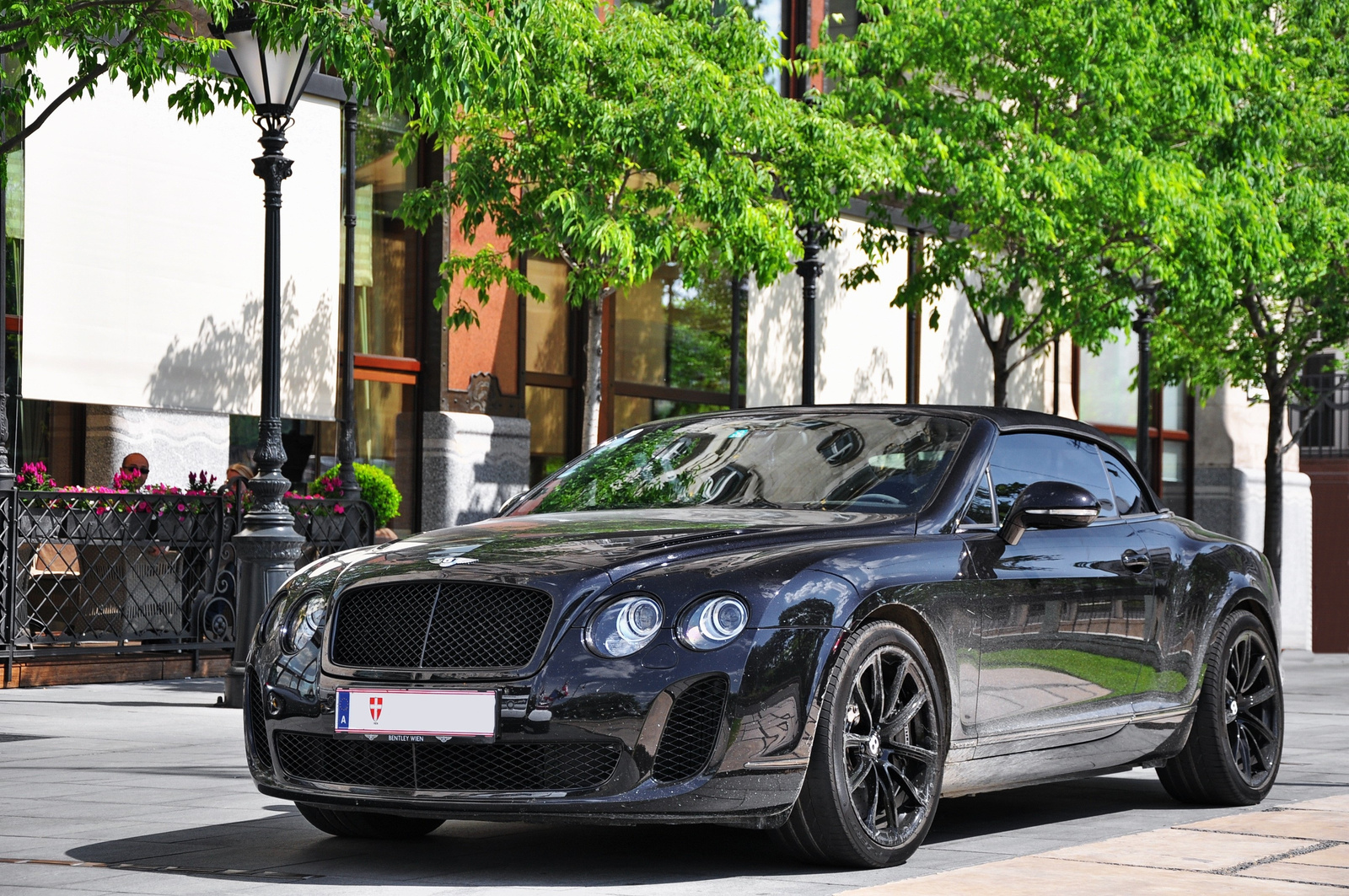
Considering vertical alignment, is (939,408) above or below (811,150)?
below

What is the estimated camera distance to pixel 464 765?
5688mm

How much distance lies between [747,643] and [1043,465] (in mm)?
2222

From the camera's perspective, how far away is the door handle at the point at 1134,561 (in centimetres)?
738

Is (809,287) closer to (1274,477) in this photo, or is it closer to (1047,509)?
(1274,477)

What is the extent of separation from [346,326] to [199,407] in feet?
6.27

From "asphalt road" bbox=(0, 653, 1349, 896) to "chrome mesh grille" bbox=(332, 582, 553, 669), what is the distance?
633 millimetres

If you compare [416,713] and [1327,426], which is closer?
[416,713]

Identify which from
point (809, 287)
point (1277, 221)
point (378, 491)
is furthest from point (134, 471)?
point (1277, 221)

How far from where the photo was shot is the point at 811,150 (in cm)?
1568

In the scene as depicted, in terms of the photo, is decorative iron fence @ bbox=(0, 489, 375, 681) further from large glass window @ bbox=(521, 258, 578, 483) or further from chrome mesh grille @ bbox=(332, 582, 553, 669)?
chrome mesh grille @ bbox=(332, 582, 553, 669)

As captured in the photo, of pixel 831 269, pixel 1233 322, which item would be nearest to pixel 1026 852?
pixel 831 269

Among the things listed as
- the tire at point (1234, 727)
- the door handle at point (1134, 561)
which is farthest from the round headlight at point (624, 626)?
the tire at point (1234, 727)

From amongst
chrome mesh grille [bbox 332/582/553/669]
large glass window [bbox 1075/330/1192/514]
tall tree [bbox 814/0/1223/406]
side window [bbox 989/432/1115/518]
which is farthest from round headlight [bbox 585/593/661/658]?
large glass window [bbox 1075/330/1192/514]

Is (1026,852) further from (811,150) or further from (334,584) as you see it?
(811,150)
